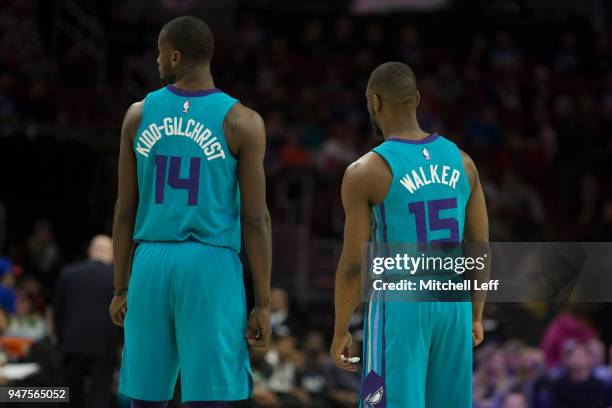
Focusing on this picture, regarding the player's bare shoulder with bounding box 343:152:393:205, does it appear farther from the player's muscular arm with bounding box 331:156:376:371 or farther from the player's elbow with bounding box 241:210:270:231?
the player's elbow with bounding box 241:210:270:231

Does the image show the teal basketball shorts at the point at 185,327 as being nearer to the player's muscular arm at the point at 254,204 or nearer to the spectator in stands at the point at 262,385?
the player's muscular arm at the point at 254,204

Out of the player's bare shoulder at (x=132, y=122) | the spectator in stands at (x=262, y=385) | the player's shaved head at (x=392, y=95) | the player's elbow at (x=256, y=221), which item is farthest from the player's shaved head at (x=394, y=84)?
the spectator in stands at (x=262, y=385)

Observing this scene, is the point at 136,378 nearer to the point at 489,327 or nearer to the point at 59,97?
the point at 489,327

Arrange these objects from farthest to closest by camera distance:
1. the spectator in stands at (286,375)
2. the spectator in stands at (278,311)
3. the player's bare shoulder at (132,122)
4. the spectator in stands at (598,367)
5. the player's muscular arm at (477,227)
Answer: the spectator in stands at (278,311) < the spectator in stands at (286,375) < the spectator in stands at (598,367) < the player's muscular arm at (477,227) < the player's bare shoulder at (132,122)

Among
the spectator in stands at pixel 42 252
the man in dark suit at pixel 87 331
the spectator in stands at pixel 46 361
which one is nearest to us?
the man in dark suit at pixel 87 331

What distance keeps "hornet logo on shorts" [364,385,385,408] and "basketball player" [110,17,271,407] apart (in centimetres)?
52

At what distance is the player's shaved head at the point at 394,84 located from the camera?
5086 millimetres

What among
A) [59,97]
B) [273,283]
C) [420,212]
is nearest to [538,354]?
[273,283]

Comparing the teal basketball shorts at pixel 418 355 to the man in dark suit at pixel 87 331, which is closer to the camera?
the teal basketball shorts at pixel 418 355

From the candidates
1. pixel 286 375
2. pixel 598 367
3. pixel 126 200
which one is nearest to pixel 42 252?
pixel 286 375

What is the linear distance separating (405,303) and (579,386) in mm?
6091

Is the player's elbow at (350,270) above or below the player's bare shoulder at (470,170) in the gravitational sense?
below

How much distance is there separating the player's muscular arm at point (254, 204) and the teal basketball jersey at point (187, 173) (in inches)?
2.1

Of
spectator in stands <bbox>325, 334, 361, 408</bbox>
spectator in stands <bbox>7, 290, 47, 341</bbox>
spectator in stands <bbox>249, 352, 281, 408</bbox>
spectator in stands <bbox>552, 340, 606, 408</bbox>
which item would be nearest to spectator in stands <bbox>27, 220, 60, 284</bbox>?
spectator in stands <bbox>7, 290, 47, 341</bbox>
